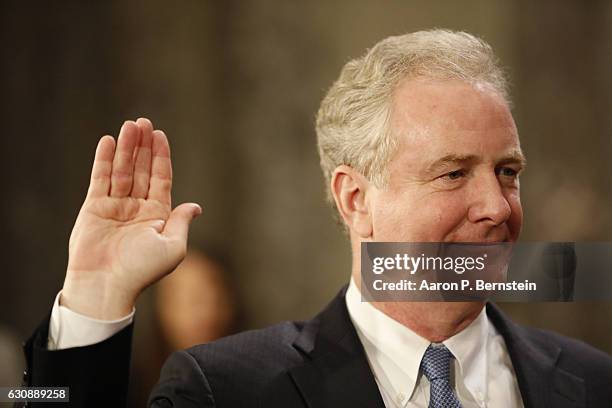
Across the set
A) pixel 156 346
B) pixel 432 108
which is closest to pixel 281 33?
pixel 156 346

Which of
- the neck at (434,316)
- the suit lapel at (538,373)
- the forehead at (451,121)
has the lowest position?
the suit lapel at (538,373)

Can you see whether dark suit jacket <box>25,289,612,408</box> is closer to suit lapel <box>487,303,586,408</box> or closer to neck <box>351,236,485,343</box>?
suit lapel <box>487,303,586,408</box>

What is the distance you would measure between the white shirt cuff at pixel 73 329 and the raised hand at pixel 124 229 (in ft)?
0.05

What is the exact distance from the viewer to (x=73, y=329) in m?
1.91

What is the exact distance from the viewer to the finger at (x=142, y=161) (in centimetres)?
201

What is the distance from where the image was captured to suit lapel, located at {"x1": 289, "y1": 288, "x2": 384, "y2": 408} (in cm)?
201

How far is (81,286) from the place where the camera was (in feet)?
6.27

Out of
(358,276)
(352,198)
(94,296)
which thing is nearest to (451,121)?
(352,198)

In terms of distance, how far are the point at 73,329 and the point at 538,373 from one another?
105 cm

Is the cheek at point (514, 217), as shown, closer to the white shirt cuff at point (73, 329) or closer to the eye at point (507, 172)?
the eye at point (507, 172)

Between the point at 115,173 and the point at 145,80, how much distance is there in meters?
2.61

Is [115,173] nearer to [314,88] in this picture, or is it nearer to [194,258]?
[194,258]

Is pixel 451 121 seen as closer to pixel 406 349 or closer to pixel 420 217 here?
pixel 420 217

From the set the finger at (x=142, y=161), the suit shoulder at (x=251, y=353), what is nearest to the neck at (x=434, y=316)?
the suit shoulder at (x=251, y=353)
